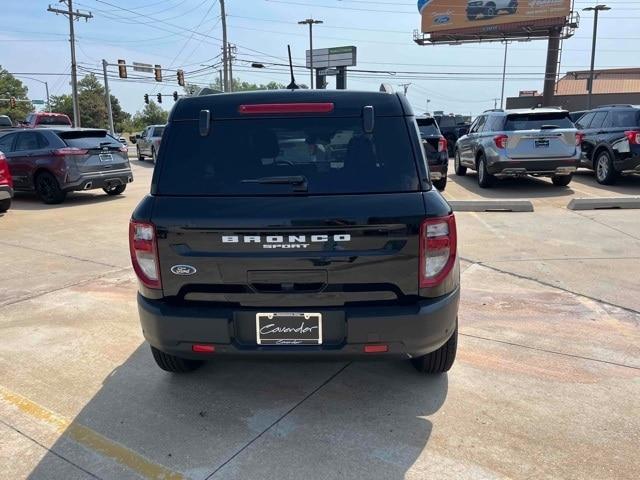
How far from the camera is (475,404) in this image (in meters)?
3.31

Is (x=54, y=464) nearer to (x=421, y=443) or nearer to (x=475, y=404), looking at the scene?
(x=421, y=443)

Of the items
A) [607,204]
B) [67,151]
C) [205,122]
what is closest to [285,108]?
[205,122]

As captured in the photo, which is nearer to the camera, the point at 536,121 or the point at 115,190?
the point at 536,121

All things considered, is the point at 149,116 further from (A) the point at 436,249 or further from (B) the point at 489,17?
(A) the point at 436,249

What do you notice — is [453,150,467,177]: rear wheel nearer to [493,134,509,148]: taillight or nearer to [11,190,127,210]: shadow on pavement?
[493,134,509,148]: taillight

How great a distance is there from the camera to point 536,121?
38.0 feet

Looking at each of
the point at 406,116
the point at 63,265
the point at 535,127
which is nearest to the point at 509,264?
the point at 406,116

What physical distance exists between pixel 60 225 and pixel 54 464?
747cm

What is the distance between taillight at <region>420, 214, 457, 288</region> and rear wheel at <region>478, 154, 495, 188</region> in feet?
32.6

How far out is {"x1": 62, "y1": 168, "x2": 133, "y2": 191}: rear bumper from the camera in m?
11.6

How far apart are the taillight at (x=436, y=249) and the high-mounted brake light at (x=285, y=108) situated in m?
0.87

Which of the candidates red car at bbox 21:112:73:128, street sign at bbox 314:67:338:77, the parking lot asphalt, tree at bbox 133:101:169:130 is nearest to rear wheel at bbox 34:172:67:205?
the parking lot asphalt

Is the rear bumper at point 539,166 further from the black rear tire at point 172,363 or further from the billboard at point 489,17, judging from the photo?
the billboard at point 489,17

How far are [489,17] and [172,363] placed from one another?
53346 millimetres
